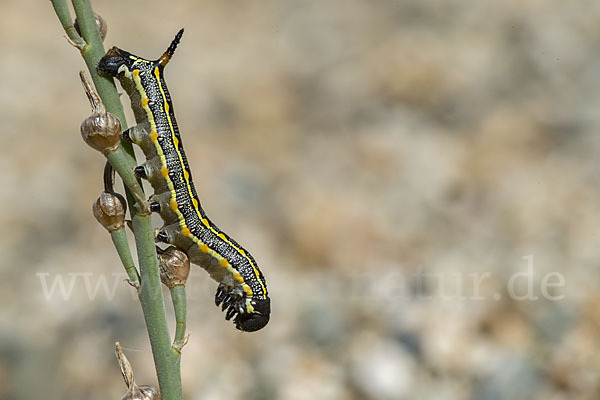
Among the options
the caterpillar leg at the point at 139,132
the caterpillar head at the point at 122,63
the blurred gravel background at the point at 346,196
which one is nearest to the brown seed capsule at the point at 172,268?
the caterpillar leg at the point at 139,132

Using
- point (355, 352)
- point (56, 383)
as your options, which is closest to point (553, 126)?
point (355, 352)

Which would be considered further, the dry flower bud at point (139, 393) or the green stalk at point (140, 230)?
the dry flower bud at point (139, 393)

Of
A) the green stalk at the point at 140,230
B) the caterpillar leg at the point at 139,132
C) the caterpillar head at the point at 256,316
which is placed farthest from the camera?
the caterpillar head at the point at 256,316

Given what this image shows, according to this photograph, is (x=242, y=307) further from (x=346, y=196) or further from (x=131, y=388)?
(x=346, y=196)

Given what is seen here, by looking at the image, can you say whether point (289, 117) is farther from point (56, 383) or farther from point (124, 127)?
point (124, 127)

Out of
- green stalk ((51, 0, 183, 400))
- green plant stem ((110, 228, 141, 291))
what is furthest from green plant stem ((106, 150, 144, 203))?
green plant stem ((110, 228, 141, 291))

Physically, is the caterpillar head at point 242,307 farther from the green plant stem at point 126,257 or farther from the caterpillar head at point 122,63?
the caterpillar head at point 122,63
